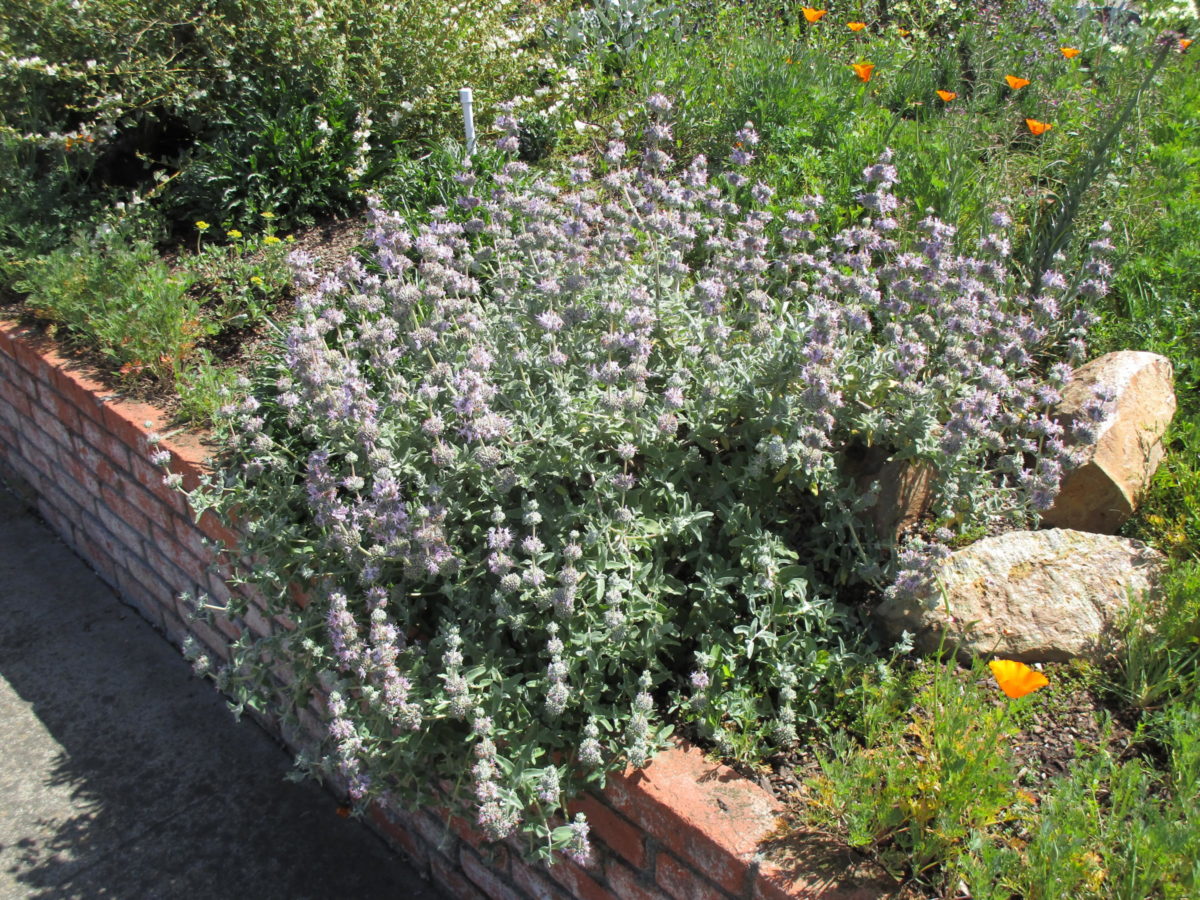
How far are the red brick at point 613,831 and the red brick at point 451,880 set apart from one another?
0.75m

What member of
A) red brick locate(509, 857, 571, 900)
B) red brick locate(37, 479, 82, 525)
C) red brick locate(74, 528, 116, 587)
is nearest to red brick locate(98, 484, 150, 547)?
red brick locate(74, 528, 116, 587)

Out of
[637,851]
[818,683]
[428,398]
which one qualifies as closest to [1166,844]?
[818,683]

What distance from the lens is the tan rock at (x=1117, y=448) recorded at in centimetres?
327

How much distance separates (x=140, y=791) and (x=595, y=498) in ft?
7.68

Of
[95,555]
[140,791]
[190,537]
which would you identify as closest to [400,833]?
[140,791]

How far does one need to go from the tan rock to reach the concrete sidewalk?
2.59 meters

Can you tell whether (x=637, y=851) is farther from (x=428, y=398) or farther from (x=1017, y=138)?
(x=1017, y=138)

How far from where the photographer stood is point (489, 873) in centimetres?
318

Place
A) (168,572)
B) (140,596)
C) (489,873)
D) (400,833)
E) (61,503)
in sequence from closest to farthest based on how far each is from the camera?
(489,873) → (400,833) → (168,572) → (140,596) → (61,503)

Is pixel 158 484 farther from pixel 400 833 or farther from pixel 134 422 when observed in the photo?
pixel 400 833

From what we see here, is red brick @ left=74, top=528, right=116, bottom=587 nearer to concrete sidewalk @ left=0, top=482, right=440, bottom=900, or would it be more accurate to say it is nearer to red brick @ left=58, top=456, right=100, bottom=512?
red brick @ left=58, top=456, right=100, bottom=512

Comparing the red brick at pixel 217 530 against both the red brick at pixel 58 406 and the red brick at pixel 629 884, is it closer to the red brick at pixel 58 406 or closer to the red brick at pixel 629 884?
the red brick at pixel 58 406

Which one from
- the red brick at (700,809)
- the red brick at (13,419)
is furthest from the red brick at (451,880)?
the red brick at (13,419)

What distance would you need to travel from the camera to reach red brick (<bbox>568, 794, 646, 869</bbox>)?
8.76 ft
